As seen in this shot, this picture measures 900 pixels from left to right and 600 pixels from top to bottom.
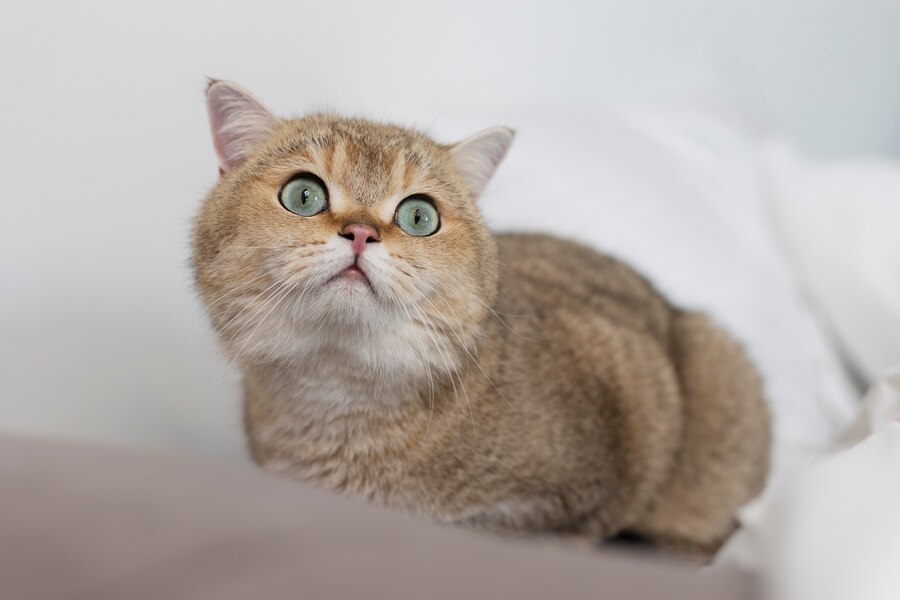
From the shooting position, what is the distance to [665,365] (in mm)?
1469

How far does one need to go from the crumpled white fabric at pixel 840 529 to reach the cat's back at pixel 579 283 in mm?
615

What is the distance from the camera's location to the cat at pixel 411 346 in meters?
0.95

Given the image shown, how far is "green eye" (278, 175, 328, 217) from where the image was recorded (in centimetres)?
98

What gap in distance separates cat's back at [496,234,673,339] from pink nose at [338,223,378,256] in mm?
449

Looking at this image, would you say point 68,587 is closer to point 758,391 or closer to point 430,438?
point 430,438

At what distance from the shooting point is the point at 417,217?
1035mm

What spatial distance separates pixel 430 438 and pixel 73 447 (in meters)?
0.63

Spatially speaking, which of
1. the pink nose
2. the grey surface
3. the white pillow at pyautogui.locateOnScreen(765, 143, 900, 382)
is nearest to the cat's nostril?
the pink nose

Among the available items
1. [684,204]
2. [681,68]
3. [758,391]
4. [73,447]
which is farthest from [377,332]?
[681,68]

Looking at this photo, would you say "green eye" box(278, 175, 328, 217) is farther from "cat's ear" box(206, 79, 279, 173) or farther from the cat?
"cat's ear" box(206, 79, 279, 173)

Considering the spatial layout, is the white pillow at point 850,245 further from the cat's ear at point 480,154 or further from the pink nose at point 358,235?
the pink nose at point 358,235

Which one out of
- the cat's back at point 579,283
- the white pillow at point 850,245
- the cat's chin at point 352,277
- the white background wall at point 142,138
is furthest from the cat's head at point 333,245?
the white pillow at point 850,245

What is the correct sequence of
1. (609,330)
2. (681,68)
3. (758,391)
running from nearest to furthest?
(609,330) < (758,391) < (681,68)

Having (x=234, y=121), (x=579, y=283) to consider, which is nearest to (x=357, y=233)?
(x=234, y=121)
